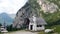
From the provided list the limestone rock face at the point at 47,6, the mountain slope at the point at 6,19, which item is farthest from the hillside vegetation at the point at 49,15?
the mountain slope at the point at 6,19

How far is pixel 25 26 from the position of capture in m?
9.20

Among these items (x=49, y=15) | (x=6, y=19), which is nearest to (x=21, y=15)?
(x=6, y=19)

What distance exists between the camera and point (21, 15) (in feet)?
30.1

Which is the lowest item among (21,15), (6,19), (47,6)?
(6,19)

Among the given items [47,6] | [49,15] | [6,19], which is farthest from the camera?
[47,6]

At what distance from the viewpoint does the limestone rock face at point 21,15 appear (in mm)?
9123

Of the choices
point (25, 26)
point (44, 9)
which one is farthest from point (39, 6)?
point (25, 26)

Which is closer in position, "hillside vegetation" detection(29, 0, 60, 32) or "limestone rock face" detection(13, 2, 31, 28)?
"limestone rock face" detection(13, 2, 31, 28)

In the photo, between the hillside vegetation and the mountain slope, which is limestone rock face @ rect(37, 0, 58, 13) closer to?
the hillside vegetation

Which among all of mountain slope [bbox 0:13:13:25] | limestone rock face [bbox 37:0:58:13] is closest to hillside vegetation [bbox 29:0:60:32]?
limestone rock face [bbox 37:0:58:13]

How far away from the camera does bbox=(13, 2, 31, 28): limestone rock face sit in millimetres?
9123

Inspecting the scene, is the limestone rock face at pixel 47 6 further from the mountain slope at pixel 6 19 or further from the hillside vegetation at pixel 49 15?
the mountain slope at pixel 6 19

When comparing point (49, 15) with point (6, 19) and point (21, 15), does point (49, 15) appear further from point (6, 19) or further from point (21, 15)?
point (6, 19)

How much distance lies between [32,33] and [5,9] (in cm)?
109
